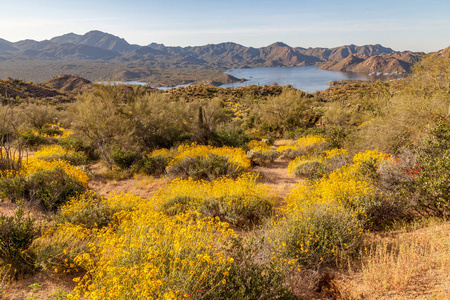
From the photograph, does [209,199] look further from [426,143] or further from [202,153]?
[426,143]

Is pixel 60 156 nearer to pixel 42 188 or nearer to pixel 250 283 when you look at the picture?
pixel 42 188

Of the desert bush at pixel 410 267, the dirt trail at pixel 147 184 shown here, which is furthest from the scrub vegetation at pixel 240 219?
the dirt trail at pixel 147 184

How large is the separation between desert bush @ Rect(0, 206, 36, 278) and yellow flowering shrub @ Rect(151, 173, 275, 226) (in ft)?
9.13

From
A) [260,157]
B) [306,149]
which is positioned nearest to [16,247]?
[260,157]

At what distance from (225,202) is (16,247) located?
4.05 metres

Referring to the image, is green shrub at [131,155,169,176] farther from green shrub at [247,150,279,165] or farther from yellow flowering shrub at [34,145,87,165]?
green shrub at [247,150,279,165]

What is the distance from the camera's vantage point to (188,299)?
2352 millimetres

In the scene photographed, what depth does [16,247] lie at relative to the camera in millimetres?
3467

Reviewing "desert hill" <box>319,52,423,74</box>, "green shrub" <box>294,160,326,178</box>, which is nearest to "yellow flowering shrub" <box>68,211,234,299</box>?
"green shrub" <box>294,160,326,178</box>

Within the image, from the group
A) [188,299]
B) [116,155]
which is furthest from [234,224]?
[116,155]

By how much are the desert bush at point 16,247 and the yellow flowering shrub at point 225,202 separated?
278cm

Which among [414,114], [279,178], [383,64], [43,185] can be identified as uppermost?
[383,64]

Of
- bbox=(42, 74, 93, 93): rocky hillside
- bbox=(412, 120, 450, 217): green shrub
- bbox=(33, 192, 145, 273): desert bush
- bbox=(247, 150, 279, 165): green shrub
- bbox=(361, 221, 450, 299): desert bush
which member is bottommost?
bbox=(247, 150, 279, 165): green shrub

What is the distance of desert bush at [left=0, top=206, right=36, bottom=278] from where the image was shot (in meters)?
3.38
